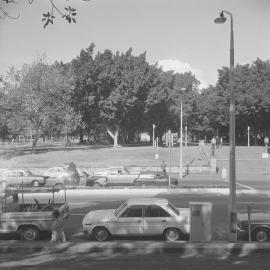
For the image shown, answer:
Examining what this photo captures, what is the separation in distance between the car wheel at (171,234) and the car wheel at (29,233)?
4.05 m

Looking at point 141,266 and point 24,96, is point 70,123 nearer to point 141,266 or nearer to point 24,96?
point 24,96

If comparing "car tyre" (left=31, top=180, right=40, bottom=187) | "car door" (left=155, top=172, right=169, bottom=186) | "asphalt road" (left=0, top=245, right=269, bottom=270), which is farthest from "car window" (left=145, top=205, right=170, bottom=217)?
"car tyre" (left=31, top=180, right=40, bottom=187)

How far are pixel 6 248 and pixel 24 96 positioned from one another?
41719mm

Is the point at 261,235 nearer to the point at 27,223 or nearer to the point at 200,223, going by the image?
the point at 200,223

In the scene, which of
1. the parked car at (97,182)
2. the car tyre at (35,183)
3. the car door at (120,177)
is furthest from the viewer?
the car door at (120,177)

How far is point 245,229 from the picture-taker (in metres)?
14.3

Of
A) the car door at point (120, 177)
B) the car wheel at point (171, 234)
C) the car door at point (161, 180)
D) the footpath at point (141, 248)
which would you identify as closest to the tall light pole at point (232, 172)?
the footpath at point (141, 248)

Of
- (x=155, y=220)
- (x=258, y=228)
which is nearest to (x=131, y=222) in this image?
(x=155, y=220)

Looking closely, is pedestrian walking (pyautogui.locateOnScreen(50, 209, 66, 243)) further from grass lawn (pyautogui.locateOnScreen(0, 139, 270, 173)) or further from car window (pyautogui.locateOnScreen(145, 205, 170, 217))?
grass lawn (pyautogui.locateOnScreen(0, 139, 270, 173))

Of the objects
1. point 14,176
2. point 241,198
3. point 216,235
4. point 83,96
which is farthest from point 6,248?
point 83,96

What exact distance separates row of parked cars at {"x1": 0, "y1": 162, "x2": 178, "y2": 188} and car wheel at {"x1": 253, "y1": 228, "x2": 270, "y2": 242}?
1564 cm

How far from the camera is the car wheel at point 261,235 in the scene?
1402cm

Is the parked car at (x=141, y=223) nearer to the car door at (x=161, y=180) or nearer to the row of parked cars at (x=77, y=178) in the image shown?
the row of parked cars at (x=77, y=178)

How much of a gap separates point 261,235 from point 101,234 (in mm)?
4848
